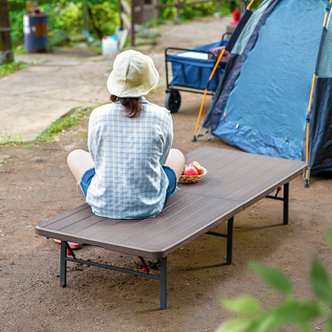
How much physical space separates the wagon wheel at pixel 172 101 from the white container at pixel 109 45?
149 inches

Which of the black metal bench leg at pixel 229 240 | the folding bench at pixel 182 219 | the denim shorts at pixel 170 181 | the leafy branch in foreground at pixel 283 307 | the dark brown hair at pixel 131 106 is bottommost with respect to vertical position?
the black metal bench leg at pixel 229 240

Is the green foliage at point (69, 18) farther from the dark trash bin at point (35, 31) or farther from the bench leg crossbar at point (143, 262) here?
the bench leg crossbar at point (143, 262)

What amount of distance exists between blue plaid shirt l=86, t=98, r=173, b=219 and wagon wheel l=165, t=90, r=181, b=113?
13.0 ft

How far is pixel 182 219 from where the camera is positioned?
3.46 m

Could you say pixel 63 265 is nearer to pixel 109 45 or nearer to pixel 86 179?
pixel 86 179

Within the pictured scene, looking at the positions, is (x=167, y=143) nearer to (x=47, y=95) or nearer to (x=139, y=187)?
(x=139, y=187)

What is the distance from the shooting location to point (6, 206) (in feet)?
16.2

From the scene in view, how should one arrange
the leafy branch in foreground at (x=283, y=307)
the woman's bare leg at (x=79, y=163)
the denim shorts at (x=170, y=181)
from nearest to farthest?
1. the leafy branch in foreground at (x=283, y=307)
2. the denim shorts at (x=170, y=181)
3. the woman's bare leg at (x=79, y=163)

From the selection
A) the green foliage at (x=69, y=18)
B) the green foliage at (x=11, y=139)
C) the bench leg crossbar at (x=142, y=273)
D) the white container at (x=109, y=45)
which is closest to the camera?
the bench leg crossbar at (x=142, y=273)

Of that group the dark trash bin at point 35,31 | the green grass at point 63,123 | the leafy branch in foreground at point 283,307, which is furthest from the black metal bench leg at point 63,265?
the dark trash bin at point 35,31

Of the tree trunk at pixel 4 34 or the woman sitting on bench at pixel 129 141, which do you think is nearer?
the woman sitting on bench at pixel 129 141

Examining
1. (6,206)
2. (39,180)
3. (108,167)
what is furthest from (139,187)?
(39,180)

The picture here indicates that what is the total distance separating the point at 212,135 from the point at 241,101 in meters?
0.48

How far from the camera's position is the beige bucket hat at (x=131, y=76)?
3398 millimetres
